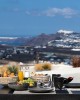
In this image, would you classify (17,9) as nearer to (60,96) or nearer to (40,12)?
(40,12)

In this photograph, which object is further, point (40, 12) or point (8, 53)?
point (40, 12)

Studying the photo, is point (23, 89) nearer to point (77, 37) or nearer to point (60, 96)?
point (60, 96)

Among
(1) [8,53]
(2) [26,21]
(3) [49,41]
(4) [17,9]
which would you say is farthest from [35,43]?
(4) [17,9]

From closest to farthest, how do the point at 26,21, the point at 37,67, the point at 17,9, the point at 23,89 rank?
1. the point at 23,89
2. the point at 37,67
3. the point at 26,21
4. the point at 17,9

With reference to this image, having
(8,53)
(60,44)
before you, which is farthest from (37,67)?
(60,44)

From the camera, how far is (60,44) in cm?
1998

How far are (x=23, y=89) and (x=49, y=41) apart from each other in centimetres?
1782

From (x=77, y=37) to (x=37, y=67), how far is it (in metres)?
7.14

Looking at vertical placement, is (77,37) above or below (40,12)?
below

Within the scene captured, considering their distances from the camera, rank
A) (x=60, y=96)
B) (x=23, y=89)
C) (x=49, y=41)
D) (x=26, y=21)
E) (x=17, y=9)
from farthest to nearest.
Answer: (x=17, y=9), (x=26, y=21), (x=49, y=41), (x=23, y=89), (x=60, y=96)

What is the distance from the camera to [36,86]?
4109 millimetres

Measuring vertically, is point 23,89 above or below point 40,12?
below

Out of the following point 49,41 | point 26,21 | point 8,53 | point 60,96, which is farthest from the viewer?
point 26,21

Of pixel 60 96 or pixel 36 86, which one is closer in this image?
pixel 60 96
